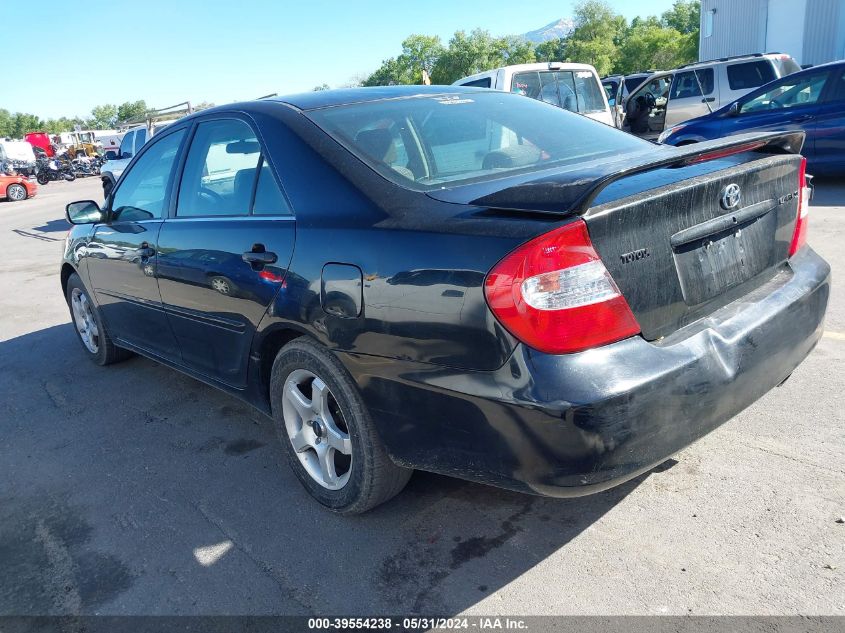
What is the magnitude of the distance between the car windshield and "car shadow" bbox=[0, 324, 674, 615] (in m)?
1.35

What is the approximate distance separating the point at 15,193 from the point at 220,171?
26574 mm

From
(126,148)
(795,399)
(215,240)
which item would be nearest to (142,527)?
(215,240)

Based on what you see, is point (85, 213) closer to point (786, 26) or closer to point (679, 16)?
point (786, 26)

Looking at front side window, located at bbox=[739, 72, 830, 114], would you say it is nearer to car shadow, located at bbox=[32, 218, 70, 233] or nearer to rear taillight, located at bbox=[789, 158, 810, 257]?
rear taillight, located at bbox=[789, 158, 810, 257]

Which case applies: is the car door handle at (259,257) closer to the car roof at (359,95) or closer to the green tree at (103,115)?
the car roof at (359,95)

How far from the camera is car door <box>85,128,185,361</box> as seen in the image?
3783 millimetres

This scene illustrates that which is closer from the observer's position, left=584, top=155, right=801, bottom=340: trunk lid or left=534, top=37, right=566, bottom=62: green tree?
left=584, top=155, right=801, bottom=340: trunk lid

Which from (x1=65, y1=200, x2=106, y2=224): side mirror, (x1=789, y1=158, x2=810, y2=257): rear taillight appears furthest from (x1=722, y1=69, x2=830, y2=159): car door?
(x1=65, y1=200, x2=106, y2=224): side mirror

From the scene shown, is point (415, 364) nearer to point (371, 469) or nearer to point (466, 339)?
point (466, 339)

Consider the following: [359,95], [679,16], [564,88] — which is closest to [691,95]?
[564,88]

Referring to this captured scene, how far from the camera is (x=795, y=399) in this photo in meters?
3.35

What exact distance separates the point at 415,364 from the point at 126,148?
16621 mm

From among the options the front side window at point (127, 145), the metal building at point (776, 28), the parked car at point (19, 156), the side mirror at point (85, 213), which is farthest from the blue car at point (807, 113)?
the parked car at point (19, 156)

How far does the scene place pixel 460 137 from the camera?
9.80ft
